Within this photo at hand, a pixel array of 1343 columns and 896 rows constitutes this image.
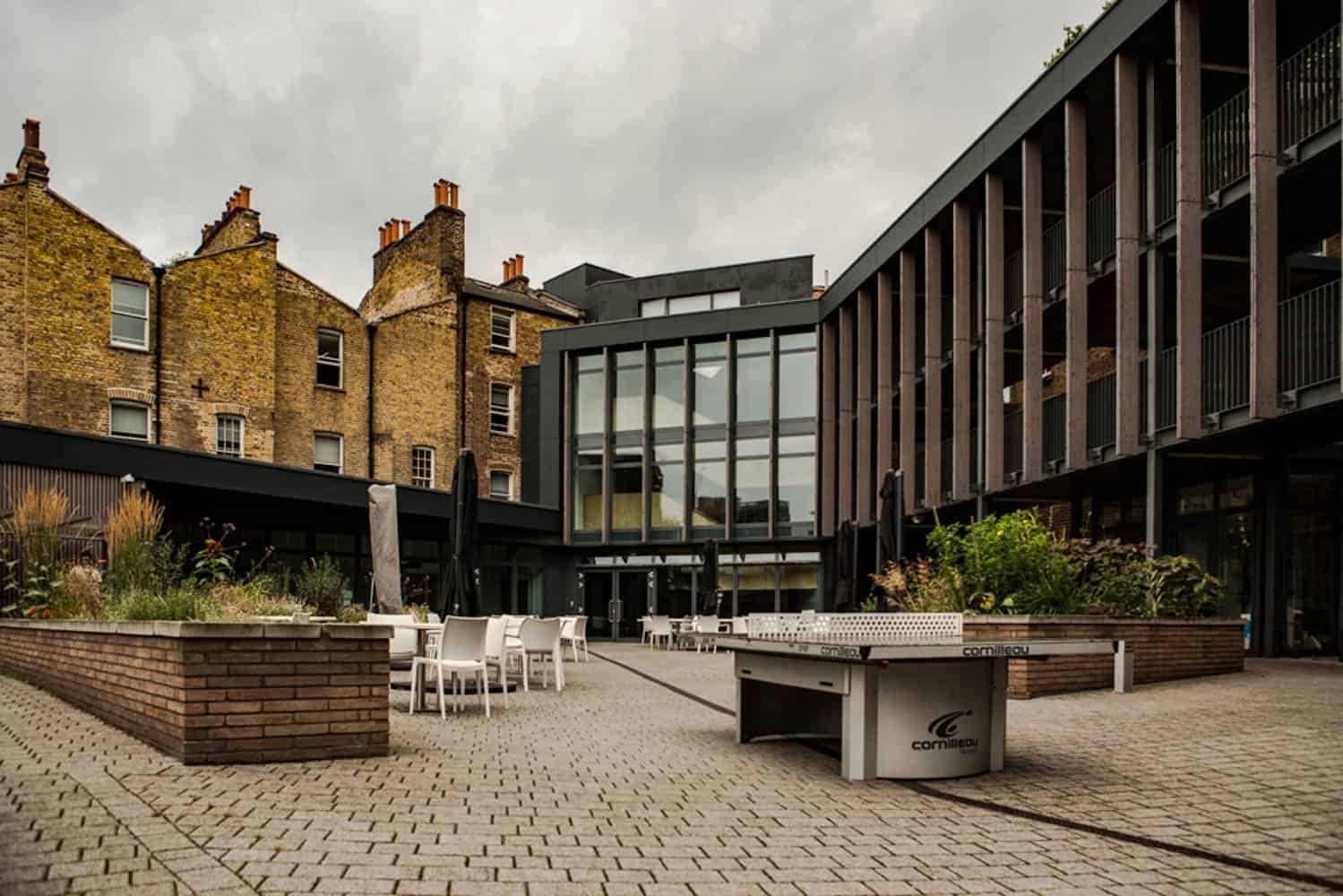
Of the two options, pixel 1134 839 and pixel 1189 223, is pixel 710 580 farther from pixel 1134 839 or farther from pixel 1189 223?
pixel 1134 839

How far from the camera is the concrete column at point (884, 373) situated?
992 inches

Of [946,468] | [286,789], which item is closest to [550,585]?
Answer: [946,468]

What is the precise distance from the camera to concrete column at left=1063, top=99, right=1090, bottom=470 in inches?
659

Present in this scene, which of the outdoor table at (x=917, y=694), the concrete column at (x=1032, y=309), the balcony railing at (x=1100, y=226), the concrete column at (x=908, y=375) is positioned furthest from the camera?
the concrete column at (x=908, y=375)

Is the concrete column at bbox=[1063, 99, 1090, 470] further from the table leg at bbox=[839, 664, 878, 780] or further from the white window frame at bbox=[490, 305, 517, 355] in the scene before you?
the white window frame at bbox=[490, 305, 517, 355]

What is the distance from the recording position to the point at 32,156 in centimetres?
2420

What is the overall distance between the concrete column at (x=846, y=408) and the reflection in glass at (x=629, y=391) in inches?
263

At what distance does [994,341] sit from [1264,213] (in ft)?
22.5

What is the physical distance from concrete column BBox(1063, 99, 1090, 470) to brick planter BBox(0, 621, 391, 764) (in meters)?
12.4

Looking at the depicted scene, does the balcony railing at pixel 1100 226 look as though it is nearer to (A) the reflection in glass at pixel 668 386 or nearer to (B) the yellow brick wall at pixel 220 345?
(A) the reflection in glass at pixel 668 386

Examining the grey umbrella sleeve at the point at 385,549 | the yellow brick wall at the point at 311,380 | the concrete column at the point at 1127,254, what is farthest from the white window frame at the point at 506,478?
the concrete column at the point at 1127,254

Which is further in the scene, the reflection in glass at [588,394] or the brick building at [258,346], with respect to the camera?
the reflection in glass at [588,394]

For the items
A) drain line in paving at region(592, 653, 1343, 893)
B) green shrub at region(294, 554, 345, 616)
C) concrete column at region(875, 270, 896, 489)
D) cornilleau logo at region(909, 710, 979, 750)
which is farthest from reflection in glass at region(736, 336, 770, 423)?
drain line in paving at region(592, 653, 1343, 893)

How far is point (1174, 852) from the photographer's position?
5.05m
